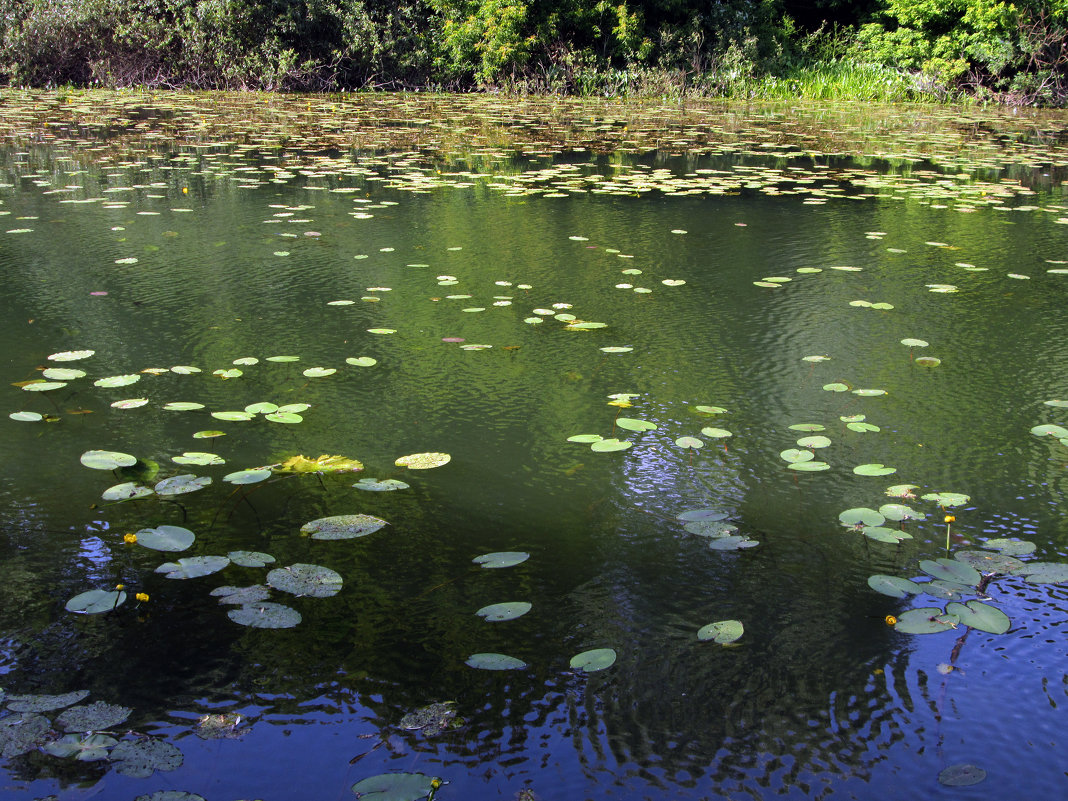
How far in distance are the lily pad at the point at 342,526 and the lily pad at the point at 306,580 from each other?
0.44 ft

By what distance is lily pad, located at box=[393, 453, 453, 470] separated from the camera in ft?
7.14

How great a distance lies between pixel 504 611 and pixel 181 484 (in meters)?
0.89

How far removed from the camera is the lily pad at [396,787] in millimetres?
1193

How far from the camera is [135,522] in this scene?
1.89 meters

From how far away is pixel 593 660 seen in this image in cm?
149

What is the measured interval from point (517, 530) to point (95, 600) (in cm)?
83

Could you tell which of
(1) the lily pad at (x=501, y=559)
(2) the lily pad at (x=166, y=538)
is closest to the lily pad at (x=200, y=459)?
(2) the lily pad at (x=166, y=538)

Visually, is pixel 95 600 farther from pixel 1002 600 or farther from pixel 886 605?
pixel 1002 600

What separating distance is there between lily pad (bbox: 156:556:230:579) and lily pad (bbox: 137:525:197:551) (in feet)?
0.12

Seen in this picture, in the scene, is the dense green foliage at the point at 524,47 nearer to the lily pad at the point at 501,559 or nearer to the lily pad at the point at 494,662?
the lily pad at the point at 501,559

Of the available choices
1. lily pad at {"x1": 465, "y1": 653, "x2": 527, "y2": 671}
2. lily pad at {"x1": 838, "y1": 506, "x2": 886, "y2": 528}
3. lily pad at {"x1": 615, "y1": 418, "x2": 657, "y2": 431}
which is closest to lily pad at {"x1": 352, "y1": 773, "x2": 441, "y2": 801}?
lily pad at {"x1": 465, "y1": 653, "x2": 527, "y2": 671}

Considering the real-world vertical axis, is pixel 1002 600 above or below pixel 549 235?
below

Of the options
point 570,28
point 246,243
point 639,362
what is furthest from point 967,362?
point 570,28

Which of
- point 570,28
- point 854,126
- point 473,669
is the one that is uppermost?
point 570,28
